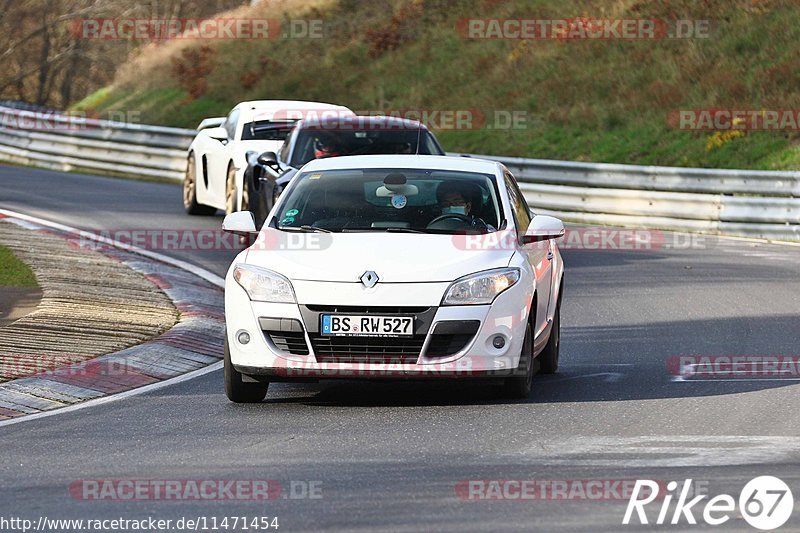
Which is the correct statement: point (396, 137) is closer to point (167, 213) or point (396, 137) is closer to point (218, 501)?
point (167, 213)

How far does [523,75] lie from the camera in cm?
3534

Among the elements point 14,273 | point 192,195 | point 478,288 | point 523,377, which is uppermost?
point 478,288

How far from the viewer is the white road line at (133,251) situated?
9352 millimetres

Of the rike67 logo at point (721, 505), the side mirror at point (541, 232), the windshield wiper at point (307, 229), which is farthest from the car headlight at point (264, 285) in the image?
the rike67 logo at point (721, 505)

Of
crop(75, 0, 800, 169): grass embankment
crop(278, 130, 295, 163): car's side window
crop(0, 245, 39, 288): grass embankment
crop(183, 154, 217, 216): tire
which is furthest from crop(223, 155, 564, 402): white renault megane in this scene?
crop(75, 0, 800, 169): grass embankment

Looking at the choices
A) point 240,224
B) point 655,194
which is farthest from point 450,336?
point 655,194

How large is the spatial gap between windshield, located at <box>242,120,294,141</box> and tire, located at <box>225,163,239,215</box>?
1.62 feet

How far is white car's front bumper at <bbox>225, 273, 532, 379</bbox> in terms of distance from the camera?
900 centimetres

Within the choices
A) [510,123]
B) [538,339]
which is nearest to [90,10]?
[510,123]

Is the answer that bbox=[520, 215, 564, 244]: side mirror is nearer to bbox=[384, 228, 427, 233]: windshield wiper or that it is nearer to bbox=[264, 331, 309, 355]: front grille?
bbox=[384, 228, 427, 233]: windshield wiper

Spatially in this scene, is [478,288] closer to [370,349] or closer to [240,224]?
[370,349]

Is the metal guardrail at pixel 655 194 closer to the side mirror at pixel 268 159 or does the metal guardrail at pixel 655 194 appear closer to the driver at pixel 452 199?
the side mirror at pixel 268 159

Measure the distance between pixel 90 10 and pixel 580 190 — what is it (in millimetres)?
37594

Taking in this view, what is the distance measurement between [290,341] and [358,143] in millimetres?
8075
